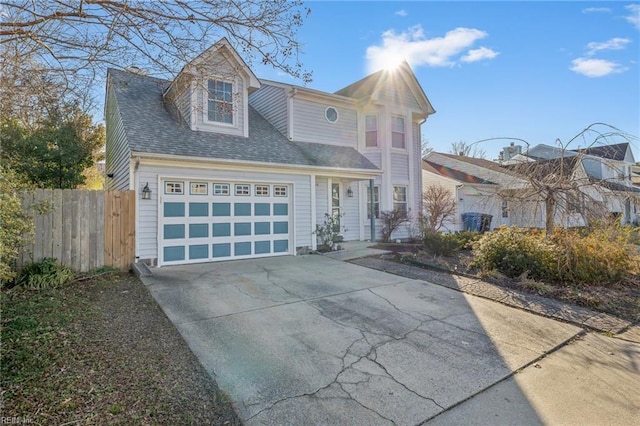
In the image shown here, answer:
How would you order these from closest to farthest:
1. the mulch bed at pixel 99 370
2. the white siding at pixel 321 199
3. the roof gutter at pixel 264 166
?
the mulch bed at pixel 99 370
the roof gutter at pixel 264 166
the white siding at pixel 321 199

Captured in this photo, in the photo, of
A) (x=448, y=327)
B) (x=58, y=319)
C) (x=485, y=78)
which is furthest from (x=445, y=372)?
(x=485, y=78)

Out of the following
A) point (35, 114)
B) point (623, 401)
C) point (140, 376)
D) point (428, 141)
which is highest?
point (428, 141)

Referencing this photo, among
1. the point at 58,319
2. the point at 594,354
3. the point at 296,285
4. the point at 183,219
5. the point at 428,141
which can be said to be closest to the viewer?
the point at 594,354

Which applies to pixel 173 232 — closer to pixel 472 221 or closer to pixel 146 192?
pixel 146 192

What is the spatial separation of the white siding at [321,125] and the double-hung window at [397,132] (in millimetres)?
1638

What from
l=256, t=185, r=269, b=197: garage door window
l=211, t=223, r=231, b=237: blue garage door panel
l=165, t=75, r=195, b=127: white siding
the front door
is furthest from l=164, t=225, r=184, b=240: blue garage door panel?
the front door

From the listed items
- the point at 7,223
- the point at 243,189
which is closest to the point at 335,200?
the point at 243,189

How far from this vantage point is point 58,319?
430 cm

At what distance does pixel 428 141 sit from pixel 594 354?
90.6 ft

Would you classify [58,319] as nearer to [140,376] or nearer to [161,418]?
[140,376]

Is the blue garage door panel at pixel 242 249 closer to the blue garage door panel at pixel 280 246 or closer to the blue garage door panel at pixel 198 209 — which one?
the blue garage door panel at pixel 280 246

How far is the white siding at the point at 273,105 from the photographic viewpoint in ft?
41.1

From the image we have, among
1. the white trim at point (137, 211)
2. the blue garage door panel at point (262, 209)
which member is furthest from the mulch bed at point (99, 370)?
the blue garage door panel at point (262, 209)

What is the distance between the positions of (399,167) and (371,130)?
2.00 m
